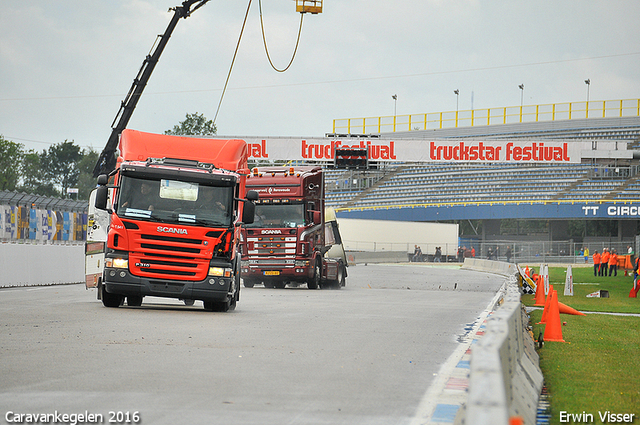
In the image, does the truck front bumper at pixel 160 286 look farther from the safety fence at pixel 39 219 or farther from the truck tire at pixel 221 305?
the safety fence at pixel 39 219

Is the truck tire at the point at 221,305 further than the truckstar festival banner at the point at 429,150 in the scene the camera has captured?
No

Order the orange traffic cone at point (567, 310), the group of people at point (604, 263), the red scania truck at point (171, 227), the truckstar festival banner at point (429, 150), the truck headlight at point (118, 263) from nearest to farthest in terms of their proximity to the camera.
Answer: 1. the truck headlight at point (118, 263)
2. the red scania truck at point (171, 227)
3. the orange traffic cone at point (567, 310)
4. the truckstar festival banner at point (429, 150)
5. the group of people at point (604, 263)

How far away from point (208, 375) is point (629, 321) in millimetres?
10862

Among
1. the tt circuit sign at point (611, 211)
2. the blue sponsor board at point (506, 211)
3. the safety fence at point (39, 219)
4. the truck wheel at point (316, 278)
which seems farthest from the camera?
the blue sponsor board at point (506, 211)

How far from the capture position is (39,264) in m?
25.4

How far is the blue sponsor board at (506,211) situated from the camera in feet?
218

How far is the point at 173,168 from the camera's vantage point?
15422mm

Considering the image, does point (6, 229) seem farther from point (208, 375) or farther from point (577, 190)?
point (577, 190)

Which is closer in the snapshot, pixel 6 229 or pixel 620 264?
pixel 6 229

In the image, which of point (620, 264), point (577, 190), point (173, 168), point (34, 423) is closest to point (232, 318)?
point (173, 168)

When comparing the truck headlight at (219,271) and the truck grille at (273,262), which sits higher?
the truck headlight at (219,271)

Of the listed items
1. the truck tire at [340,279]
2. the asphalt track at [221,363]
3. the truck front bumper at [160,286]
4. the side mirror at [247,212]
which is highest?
the side mirror at [247,212]

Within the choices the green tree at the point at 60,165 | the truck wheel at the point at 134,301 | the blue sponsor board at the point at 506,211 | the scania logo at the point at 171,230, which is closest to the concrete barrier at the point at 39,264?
the truck wheel at the point at 134,301

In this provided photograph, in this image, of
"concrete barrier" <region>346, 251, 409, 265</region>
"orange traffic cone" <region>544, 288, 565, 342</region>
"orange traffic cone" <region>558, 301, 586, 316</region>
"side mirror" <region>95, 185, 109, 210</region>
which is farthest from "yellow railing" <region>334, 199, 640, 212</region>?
"side mirror" <region>95, 185, 109, 210</region>
